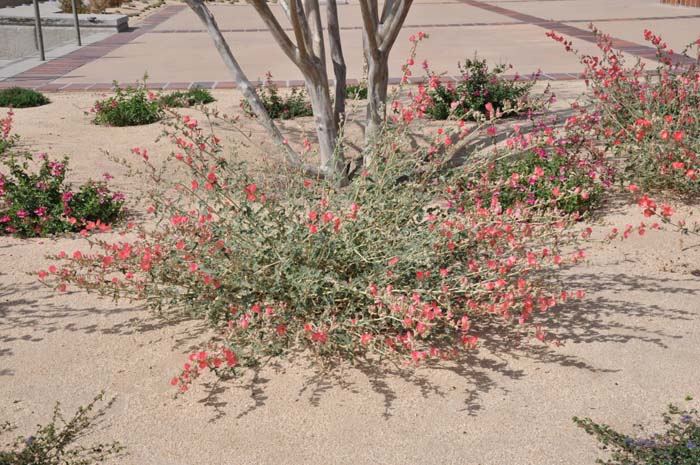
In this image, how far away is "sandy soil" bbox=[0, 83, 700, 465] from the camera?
3078 millimetres

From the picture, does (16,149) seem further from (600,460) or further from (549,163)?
(600,460)

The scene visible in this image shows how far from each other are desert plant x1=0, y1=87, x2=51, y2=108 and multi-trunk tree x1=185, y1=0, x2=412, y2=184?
3.78m

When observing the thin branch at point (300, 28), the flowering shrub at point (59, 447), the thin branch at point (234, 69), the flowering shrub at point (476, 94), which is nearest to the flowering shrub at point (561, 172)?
the thin branch at point (234, 69)

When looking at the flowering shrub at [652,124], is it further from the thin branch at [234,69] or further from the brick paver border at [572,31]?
the brick paver border at [572,31]

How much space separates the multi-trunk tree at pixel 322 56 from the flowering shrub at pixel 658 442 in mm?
3252

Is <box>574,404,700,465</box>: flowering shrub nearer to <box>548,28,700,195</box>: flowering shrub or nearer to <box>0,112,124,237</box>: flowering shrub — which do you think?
<box>548,28,700,195</box>: flowering shrub

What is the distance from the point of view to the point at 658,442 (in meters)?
3.01

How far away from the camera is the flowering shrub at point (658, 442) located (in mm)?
2784

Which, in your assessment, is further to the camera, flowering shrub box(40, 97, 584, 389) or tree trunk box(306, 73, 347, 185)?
tree trunk box(306, 73, 347, 185)

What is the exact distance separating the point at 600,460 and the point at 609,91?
418 centimetres

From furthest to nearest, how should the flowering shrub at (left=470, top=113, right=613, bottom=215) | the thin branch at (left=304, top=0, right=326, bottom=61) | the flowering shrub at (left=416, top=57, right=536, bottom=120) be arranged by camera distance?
the flowering shrub at (left=416, top=57, right=536, bottom=120) → the thin branch at (left=304, top=0, right=326, bottom=61) → the flowering shrub at (left=470, top=113, right=613, bottom=215)

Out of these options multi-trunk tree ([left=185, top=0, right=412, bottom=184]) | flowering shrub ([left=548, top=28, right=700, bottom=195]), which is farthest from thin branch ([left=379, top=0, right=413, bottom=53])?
flowering shrub ([left=548, top=28, right=700, bottom=195])

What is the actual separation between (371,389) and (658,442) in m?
1.19

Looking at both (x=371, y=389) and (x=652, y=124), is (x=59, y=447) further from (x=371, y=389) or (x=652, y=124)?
(x=652, y=124)
